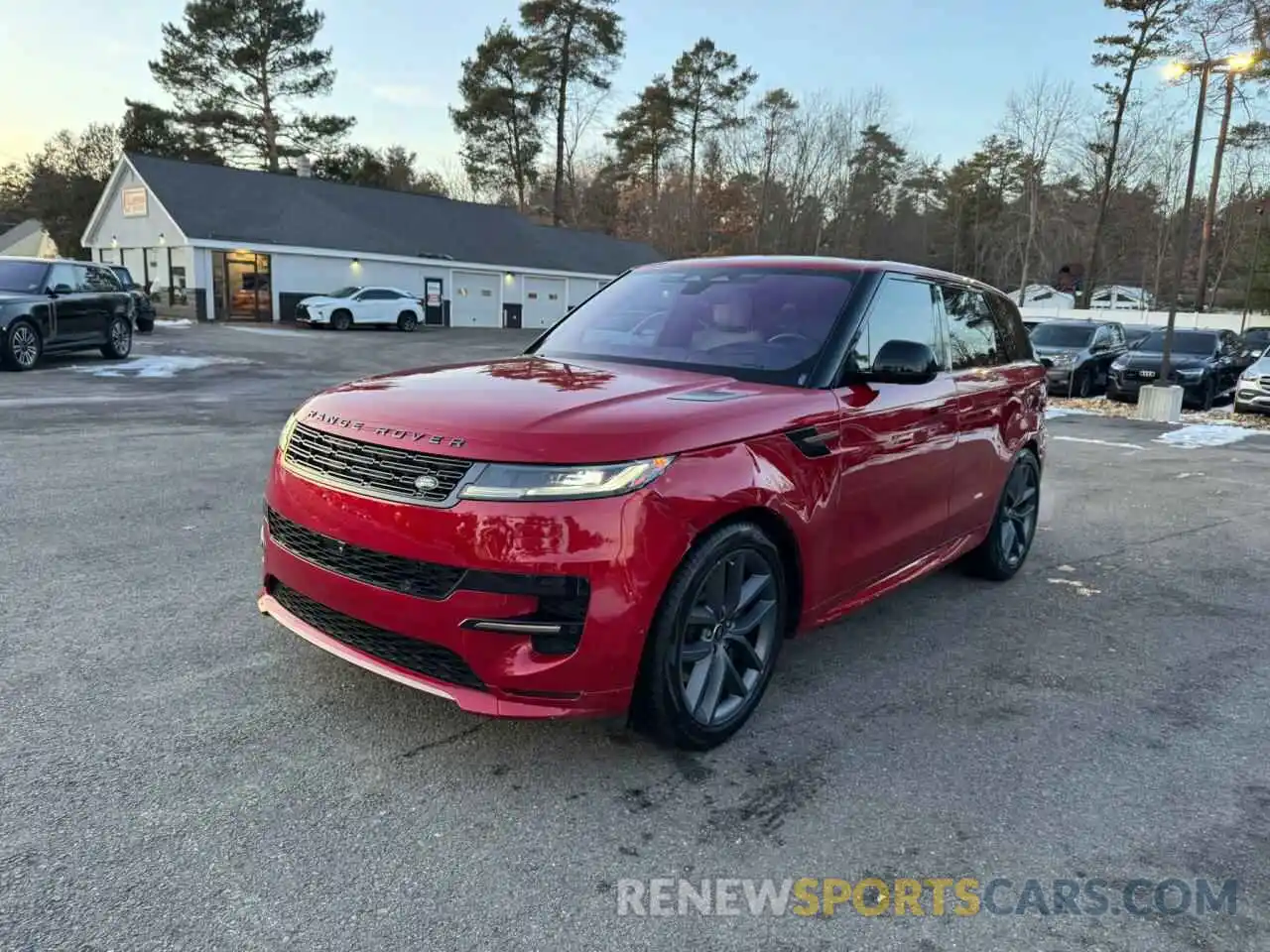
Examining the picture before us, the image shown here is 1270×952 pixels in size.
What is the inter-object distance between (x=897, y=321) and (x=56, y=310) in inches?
609

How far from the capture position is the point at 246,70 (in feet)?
147

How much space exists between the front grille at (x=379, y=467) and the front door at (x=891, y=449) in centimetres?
158

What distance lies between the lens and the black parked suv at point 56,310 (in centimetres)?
1380

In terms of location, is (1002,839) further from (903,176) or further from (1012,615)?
(903,176)

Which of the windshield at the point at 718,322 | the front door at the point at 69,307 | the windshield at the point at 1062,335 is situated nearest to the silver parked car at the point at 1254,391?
the windshield at the point at 1062,335

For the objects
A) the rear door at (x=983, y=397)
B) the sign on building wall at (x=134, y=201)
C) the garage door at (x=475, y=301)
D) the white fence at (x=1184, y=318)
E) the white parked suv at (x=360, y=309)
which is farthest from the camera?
the white fence at (x=1184, y=318)

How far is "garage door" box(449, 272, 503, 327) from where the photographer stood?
127 ft

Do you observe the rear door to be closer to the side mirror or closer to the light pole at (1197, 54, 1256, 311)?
the side mirror

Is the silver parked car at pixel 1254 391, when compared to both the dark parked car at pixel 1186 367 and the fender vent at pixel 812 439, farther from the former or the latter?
the fender vent at pixel 812 439

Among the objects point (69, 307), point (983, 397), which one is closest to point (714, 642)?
point (983, 397)

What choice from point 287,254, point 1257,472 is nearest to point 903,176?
point 287,254

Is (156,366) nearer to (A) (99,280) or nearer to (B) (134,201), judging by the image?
(A) (99,280)

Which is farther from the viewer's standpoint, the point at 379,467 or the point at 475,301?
the point at 475,301

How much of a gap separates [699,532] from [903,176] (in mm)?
54664
